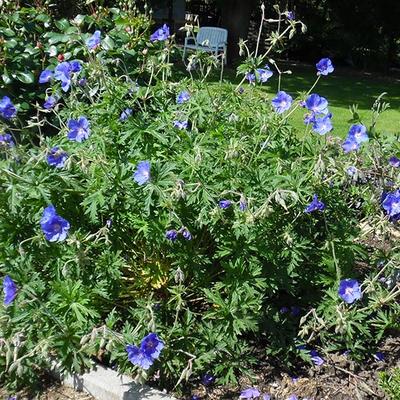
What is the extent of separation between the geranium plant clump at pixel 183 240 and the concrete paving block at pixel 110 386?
10 cm

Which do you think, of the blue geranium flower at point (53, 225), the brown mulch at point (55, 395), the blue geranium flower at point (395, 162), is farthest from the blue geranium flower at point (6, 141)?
the blue geranium flower at point (395, 162)

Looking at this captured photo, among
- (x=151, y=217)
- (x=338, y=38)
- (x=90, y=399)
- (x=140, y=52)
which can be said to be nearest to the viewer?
(x=151, y=217)

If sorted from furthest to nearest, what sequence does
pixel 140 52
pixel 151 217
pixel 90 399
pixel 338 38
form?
1. pixel 338 38
2. pixel 140 52
3. pixel 90 399
4. pixel 151 217

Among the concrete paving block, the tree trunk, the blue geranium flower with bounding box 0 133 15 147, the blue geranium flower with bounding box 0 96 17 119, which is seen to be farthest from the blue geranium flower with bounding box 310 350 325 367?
the tree trunk

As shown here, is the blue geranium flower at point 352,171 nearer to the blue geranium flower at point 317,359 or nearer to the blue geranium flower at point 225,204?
the blue geranium flower at point 225,204

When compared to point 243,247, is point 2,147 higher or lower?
higher

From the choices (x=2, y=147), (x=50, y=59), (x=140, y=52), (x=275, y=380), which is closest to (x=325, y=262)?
(x=275, y=380)

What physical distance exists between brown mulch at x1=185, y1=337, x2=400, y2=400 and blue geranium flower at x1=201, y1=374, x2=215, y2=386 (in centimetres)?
3

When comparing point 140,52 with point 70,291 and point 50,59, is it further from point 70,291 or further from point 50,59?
point 70,291

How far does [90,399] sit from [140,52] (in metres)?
3.14

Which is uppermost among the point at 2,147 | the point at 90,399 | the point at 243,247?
the point at 2,147

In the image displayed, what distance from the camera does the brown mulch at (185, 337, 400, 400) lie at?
278cm

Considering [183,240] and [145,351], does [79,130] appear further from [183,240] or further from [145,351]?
[145,351]

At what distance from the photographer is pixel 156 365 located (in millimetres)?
2650
